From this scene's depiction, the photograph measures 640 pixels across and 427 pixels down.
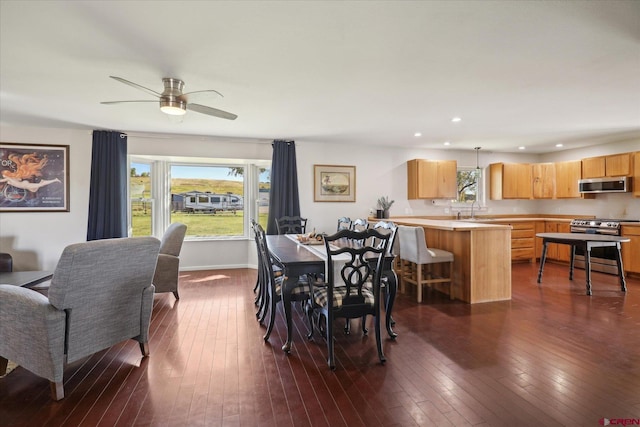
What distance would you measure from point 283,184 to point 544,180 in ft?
17.7

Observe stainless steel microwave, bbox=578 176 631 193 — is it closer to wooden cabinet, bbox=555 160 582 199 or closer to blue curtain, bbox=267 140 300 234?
wooden cabinet, bbox=555 160 582 199

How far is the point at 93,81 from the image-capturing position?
293 centimetres

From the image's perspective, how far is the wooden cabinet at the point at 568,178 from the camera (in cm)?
614

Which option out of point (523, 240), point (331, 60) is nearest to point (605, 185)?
point (523, 240)

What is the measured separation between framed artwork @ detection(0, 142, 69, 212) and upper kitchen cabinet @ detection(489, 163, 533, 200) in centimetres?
773

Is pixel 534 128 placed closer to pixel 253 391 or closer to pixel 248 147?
pixel 248 147

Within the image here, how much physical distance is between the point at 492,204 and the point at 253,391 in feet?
21.6

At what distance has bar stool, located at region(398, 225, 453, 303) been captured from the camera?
3854 mm

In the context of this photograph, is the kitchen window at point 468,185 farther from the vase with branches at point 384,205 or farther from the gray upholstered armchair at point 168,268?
the gray upholstered armchair at point 168,268

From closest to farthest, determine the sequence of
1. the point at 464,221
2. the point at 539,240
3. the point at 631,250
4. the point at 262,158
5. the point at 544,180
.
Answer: the point at 631,250 < the point at 464,221 < the point at 262,158 < the point at 539,240 < the point at 544,180

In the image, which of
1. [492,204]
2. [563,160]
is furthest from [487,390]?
[563,160]

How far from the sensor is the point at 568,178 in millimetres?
6270

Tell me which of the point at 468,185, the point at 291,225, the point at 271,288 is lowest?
the point at 271,288

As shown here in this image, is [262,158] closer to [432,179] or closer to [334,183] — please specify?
[334,183]
